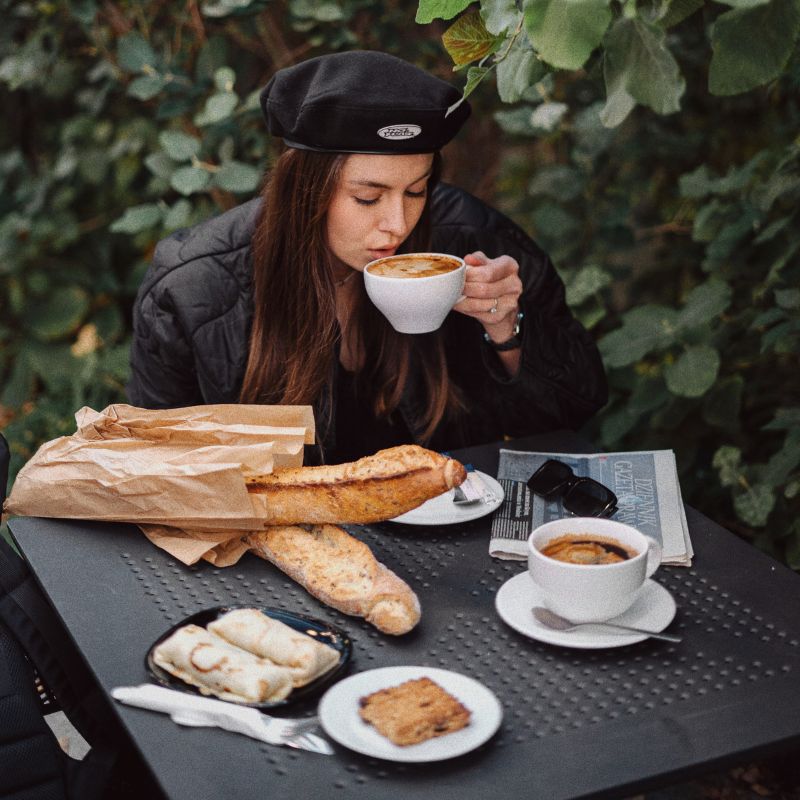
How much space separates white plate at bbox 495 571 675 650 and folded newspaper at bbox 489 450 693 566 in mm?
108

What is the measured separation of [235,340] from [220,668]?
1.08 meters

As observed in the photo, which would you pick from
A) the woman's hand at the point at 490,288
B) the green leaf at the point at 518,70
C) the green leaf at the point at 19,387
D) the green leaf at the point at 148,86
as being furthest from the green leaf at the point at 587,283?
the green leaf at the point at 19,387

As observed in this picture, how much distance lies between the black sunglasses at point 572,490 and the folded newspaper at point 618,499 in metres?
0.01

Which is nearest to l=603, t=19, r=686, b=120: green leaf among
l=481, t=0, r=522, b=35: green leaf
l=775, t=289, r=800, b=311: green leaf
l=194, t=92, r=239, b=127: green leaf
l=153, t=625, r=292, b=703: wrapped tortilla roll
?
l=481, t=0, r=522, b=35: green leaf

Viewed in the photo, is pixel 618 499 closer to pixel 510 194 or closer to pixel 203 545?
pixel 203 545

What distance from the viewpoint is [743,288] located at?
304 cm

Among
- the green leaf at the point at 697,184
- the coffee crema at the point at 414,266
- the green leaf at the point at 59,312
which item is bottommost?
the green leaf at the point at 59,312

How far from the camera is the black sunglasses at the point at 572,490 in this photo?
1.69 m

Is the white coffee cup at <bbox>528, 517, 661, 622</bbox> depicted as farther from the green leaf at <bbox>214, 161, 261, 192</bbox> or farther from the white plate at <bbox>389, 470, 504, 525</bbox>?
the green leaf at <bbox>214, 161, 261, 192</bbox>

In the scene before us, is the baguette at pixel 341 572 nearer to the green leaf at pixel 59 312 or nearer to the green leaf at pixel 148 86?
the green leaf at pixel 148 86

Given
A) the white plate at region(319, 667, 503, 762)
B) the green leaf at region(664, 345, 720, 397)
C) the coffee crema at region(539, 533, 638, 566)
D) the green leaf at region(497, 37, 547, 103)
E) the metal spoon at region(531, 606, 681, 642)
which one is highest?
the green leaf at region(497, 37, 547, 103)

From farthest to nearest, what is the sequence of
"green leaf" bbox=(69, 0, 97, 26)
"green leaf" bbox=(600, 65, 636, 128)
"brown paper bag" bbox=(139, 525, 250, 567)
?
"green leaf" bbox=(69, 0, 97, 26) < "brown paper bag" bbox=(139, 525, 250, 567) < "green leaf" bbox=(600, 65, 636, 128)

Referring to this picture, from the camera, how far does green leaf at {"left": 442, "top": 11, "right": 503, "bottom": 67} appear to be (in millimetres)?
1464

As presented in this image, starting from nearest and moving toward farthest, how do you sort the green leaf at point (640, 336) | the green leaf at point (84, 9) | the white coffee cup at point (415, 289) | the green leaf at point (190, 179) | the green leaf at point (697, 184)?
the white coffee cup at point (415, 289)
the green leaf at point (640, 336)
the green leaf at point (697, 184)
the green leaf at point (190, 179)
the green leaf at point (84, 9)
